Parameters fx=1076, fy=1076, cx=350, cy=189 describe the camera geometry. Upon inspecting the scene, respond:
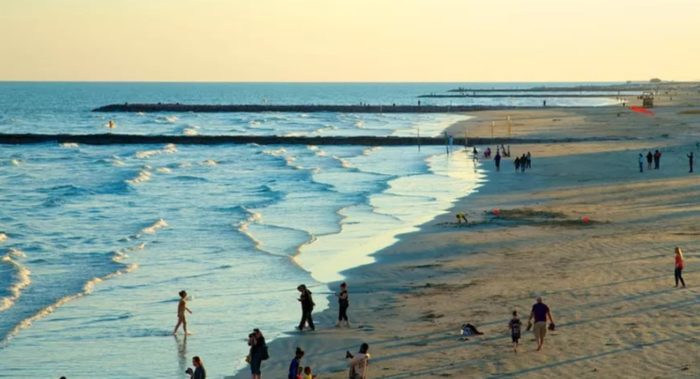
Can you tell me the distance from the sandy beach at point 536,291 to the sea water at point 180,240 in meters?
1.55

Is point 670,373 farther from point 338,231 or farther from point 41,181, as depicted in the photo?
point 41,181

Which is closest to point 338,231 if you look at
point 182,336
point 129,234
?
point 129,234

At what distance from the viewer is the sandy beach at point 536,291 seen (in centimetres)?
1800

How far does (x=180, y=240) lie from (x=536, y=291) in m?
15.0

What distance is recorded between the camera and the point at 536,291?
23625 millimetres

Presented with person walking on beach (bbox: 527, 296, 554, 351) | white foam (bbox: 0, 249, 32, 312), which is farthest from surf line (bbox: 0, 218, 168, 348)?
person walking on beach (bbox: 527, 296, 554, 351)

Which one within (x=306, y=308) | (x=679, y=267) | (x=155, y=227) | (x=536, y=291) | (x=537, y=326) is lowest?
(x=155, y=227)

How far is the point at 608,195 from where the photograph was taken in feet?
138

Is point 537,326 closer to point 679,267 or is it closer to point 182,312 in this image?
point 679,267

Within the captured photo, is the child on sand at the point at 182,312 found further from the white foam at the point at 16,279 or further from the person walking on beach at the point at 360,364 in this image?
the person walking on beach at the point at 360,364

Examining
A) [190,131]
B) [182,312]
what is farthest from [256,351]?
[190,131]

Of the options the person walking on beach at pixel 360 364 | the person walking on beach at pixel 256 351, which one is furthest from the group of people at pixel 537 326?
the person walking on beach at pixel 256 351

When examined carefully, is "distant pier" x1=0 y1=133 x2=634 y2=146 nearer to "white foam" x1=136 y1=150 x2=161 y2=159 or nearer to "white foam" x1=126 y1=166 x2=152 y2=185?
"white foam" x1=136 y1=150 x2=161 y2=159

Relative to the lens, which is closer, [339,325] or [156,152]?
[339,325]
